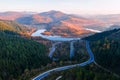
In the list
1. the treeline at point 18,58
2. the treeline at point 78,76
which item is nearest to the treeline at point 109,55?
the treeline at point 78,76

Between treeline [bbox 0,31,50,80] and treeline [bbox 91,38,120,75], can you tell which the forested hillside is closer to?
treeline [bbox 91,38,120,75]

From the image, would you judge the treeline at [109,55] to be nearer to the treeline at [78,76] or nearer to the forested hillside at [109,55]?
the forested hillside at [109,55]

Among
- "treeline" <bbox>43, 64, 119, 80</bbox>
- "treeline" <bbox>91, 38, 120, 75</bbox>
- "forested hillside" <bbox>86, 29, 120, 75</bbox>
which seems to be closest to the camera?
"treeline" <bbox>43, 64, 119, 80</bbox>

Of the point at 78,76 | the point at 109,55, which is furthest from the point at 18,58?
Result: the point at 78,76

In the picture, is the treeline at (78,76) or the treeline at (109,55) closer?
the treeline at (78,76)

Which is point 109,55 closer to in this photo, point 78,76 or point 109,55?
point 109,55

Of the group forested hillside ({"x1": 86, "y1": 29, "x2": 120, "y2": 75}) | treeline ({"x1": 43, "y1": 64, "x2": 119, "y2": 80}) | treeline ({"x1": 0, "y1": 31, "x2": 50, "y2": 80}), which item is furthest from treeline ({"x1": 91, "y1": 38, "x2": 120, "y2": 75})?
treeline ({"x1": 0, "y1": 31, "x2": 50, "y2": 80})

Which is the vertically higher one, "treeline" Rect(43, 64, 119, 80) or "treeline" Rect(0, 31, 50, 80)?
"treeline" Rect(43, 64, 119, 80)

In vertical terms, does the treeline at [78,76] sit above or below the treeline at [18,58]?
above

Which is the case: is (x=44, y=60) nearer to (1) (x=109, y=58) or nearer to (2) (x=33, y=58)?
(2) (x=33, y=58)

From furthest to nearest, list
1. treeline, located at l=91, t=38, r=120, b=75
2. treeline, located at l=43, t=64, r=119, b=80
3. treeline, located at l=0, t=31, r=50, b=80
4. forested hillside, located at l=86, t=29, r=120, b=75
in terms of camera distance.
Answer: treeline, located at l=0, t=31, r=50, b=80, treeline, located at l=91, t=38, r=120, b=75, forested hillside, located at l=86, t=29, r=120, b=75, treeline, located at l=43, t=64, r=119, b=80
